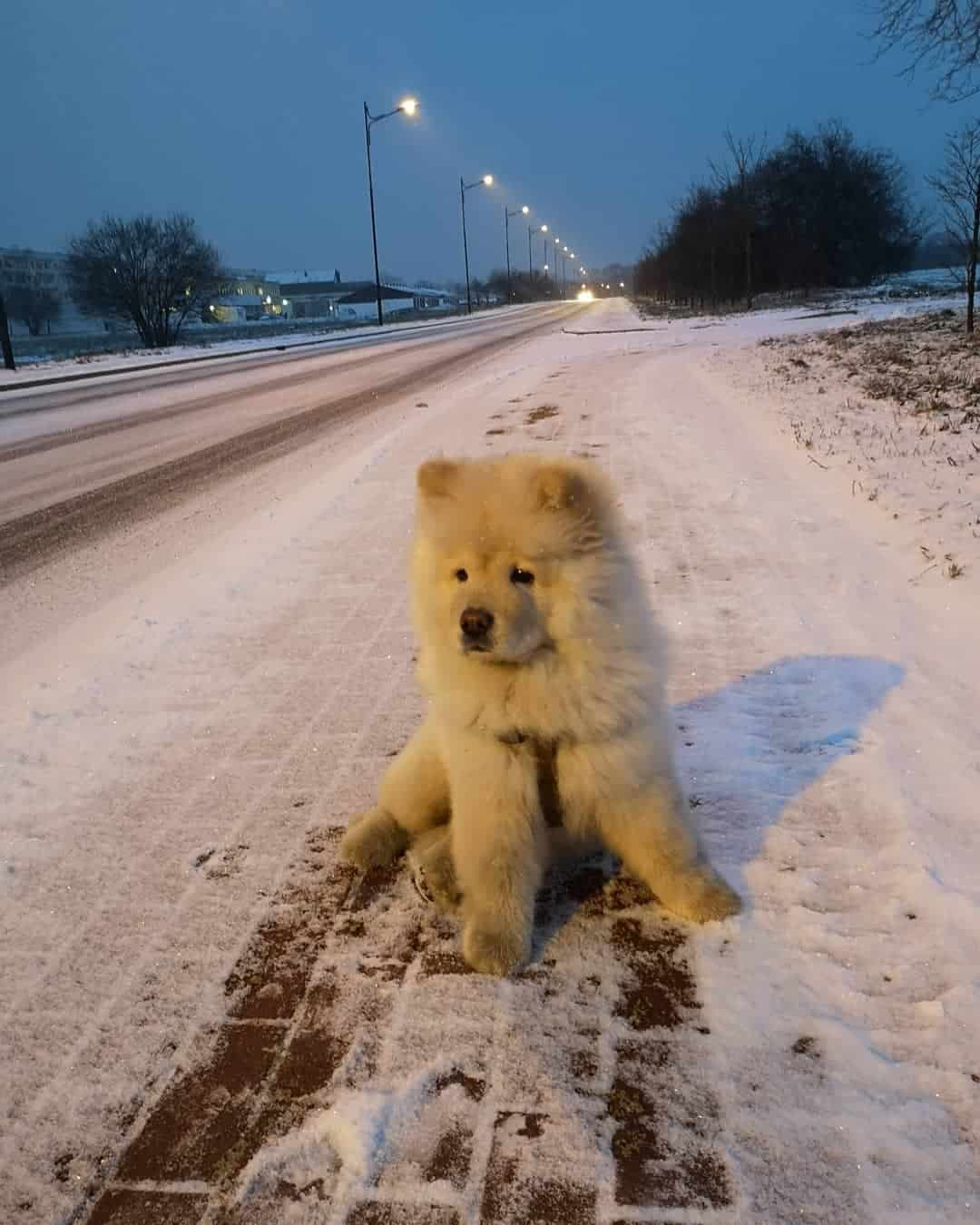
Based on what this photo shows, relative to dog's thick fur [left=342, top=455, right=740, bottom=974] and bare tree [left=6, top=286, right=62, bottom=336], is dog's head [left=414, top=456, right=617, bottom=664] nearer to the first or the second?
dog's thick fur [left=342, top=455, right=740, bottom=974]

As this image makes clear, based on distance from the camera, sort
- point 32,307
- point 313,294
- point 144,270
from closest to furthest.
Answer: point 144,270 → point 32,307 → point 313,294

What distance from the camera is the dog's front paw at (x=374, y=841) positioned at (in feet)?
9.94

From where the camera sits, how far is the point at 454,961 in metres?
2.57

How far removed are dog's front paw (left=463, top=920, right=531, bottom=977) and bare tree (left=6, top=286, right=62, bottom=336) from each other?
82697mm

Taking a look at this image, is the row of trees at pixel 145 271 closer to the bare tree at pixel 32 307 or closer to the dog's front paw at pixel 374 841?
the bare tree at pixel 32 307

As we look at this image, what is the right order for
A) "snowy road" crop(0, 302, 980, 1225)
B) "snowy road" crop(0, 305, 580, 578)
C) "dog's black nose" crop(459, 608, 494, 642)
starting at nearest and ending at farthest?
"snowy road" crop(0, 302, 980, 1225), "dog's black nose" crop(459, 608, 494, 642), "snowy road" crop(0, 305, 580, 578)

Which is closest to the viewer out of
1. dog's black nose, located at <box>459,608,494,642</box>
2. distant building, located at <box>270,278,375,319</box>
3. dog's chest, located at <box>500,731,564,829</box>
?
dog's black nose, located at <box>459,608,494,642</box>

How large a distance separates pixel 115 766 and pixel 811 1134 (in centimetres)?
317

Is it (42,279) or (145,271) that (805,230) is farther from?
(42,279)

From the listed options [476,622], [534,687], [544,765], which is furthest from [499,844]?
[476,622]

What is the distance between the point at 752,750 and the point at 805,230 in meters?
59.5

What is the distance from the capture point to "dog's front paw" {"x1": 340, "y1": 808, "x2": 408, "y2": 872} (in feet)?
9.94

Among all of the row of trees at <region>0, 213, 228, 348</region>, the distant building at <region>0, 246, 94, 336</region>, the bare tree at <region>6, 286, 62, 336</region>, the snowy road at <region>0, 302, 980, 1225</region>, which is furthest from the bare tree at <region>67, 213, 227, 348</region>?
the snowy road at <region>0, 302, 980, 1225</region>

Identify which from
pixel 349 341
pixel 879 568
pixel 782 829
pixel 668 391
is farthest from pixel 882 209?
pixel 782 829
